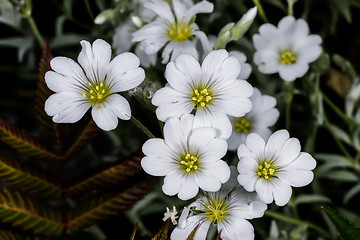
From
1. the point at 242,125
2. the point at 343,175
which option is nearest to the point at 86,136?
the point at 242,125

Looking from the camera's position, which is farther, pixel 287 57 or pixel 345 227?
pixel 287 57

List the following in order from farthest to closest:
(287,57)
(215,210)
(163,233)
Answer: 1. (287,57)
2. (215,210)
3. (163,233)

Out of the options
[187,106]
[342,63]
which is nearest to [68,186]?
[187,106]

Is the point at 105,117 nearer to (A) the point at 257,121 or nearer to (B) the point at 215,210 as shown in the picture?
(B) the point at 215,210

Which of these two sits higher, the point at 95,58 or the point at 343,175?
the point at 95,58

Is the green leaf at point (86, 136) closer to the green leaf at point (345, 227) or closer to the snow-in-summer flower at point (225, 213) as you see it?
the snow-in-summer flower at point (225, 213)

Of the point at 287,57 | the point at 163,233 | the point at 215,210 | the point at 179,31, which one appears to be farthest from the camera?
the point at 287,57

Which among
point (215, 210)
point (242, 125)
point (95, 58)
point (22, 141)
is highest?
point (95, 58)
